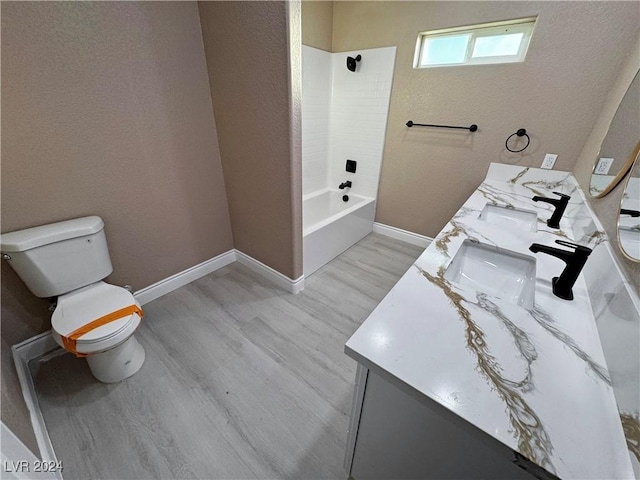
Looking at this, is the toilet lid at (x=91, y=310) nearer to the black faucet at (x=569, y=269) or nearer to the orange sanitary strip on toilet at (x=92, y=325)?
the orange sanitary strip on toilet at (x=92, y=325)

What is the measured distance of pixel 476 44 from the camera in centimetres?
197

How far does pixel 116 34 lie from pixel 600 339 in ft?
7.90

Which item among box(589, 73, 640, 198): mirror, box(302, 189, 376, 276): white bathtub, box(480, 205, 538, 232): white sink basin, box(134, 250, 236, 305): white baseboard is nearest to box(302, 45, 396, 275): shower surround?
box(302, 189, 376, 276): white bathtub

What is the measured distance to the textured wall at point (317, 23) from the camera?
223 cm

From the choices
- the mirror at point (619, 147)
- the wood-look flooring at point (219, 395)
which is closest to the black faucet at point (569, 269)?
the mirror at point (619, 147)

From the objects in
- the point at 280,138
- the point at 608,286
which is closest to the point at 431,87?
the point at 280,138

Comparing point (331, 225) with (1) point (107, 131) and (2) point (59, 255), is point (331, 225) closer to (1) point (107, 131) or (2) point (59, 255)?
(1) point (107, 131)

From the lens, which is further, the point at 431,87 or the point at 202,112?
the point at 431,87

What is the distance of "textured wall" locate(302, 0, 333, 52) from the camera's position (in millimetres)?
2232

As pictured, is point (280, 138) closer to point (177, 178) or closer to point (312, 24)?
point (177, 178)

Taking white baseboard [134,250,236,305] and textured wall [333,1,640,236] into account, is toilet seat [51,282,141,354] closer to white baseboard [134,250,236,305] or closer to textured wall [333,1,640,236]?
white baseboard [134,250,236,305]

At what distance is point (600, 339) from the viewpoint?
2.22ft

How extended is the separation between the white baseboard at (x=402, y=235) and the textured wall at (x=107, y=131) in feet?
6.30

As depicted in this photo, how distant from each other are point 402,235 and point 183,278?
2.25 metres
